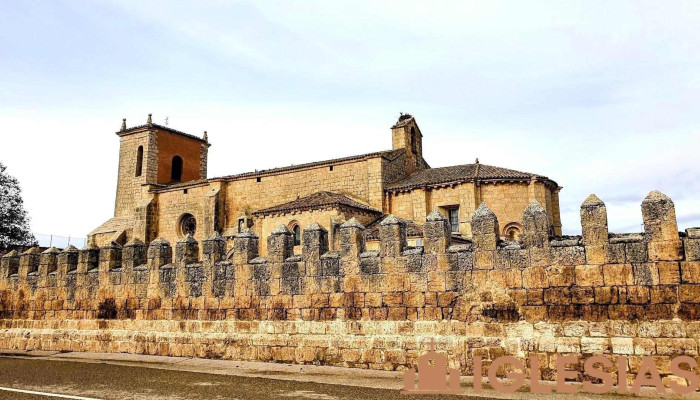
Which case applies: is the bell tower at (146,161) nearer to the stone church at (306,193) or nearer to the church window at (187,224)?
the stone church at (306,193)

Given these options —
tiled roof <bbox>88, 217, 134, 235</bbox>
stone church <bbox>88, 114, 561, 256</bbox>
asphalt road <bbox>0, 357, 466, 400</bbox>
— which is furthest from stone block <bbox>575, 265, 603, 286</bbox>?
tiled roof <bbox>88, 217, 134, 235</bbox>

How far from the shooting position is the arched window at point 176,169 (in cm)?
3700

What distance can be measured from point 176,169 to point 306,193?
14412 mm

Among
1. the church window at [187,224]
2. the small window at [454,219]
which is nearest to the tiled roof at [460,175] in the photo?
the small window at [454,219]

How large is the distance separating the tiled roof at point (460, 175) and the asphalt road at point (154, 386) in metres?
17.6

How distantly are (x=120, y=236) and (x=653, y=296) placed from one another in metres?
32.4

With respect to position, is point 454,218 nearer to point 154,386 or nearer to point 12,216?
point 154,386

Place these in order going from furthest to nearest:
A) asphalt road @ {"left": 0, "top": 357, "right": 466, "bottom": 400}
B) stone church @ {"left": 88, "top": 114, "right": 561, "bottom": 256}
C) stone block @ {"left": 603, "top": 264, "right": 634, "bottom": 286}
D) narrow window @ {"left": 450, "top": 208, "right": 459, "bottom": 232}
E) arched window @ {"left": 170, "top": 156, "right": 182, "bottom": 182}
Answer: arched window @ {"left": 170, "top": 156, "right": 182, "bottom": 182}, narrow window @ {"left": 450, "top": 208, "right": 459, "bottom": 232}, stone church @ {"left": 88, "top": 114, "right": 561, "bottom": 256}, stone block @ {"left": 603, "top": 264, "right": 634, "bottom": 286}, asphalt road @ {"left": 0, "top": 357, "right": 466, "bottom": 400}

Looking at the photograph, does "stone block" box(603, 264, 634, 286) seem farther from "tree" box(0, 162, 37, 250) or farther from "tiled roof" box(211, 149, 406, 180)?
"tree" box(0, 162, 37, 250)

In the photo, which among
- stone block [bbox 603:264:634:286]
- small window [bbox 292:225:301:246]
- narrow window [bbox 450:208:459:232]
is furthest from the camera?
narrow window [bbox 450:208:459:232]

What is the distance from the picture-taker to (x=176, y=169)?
37312 mm

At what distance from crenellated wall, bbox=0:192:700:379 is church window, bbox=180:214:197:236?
19379 mm

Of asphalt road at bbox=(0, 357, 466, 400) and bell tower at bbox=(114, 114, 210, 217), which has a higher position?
bell tower at bbox=(114, 114, 210, 217)

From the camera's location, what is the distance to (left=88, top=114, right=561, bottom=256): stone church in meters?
22.9
